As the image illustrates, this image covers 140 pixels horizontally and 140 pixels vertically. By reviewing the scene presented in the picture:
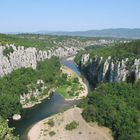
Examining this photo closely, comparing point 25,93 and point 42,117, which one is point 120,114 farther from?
point 25,93

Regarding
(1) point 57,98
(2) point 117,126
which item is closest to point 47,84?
(1) point 57,98

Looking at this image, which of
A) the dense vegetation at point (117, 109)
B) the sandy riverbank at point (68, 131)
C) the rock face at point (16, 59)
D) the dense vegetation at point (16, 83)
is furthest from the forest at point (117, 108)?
the rock face at point (16, 59)

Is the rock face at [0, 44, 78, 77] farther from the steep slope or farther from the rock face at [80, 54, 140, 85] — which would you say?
the steep slope

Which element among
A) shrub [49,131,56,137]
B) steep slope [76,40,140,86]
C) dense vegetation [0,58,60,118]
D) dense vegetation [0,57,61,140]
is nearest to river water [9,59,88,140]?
dense vegetation [0,57,61,140]

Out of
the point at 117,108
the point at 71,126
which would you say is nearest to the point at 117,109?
the point at 117,108

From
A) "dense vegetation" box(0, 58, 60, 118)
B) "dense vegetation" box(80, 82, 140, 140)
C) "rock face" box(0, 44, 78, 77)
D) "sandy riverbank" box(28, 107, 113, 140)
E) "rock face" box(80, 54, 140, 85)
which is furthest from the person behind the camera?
"rock face" box(0, 44, 78, 77)

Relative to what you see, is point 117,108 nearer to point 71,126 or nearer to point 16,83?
point 71,126
